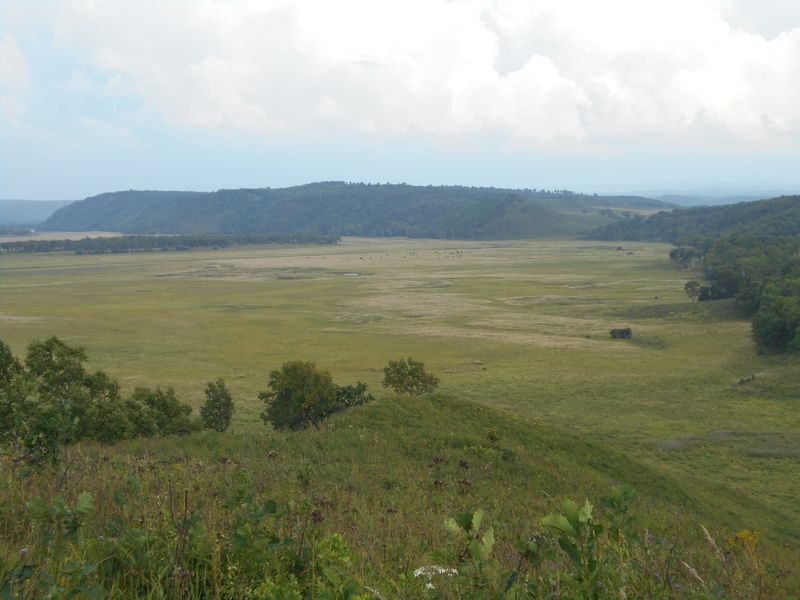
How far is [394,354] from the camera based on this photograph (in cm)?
7412

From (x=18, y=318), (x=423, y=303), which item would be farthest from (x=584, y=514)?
(x=18, y=318)

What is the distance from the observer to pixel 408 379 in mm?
44469

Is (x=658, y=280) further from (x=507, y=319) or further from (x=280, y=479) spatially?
(x=280, y=479)

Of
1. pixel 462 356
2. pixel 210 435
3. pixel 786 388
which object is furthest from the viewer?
pixel 462 356

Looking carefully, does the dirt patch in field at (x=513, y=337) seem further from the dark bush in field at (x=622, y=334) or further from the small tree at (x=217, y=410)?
the small tree at (x=217, y=410)

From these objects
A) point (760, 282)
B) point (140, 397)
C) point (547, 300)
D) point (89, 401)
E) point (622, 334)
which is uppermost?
point (89, 401)

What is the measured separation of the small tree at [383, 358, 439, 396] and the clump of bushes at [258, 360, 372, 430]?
231 inches

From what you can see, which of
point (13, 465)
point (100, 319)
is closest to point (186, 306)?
point (100, 319)

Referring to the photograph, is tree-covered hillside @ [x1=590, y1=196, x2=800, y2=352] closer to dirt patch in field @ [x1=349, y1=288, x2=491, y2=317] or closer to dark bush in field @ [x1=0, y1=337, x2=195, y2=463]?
dirt patch in field @ [x1=349, y1=288, x2=491, y2=317]

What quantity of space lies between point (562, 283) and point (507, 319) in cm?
4895

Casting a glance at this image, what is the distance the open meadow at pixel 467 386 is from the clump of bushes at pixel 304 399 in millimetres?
5590

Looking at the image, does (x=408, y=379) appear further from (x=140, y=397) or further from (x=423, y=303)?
(x=423, y=303)

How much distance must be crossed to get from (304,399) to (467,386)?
80.4 feet

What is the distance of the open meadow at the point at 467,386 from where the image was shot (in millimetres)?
18719
